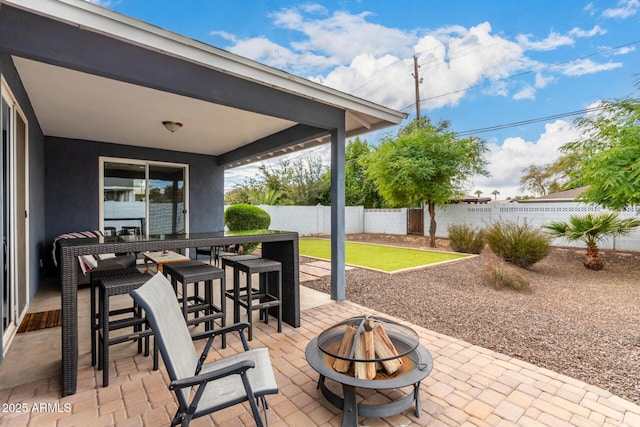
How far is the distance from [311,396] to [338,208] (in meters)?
2.80

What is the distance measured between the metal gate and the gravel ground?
7.15 meters

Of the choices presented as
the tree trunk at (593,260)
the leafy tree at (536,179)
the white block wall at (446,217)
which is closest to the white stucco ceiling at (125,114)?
the white block wall at (446,217)

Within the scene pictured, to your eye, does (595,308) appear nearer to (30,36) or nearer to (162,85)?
Answer: (162,85)

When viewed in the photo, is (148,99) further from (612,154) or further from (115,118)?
(612,154)

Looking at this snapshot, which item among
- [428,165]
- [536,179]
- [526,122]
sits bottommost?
[428,165]

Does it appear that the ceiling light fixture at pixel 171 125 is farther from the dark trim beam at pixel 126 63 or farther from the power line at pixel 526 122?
the power line at pixel 526 122

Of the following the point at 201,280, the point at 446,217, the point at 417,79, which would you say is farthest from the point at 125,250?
the point at 417,79

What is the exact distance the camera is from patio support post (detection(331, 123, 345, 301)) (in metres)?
4.61

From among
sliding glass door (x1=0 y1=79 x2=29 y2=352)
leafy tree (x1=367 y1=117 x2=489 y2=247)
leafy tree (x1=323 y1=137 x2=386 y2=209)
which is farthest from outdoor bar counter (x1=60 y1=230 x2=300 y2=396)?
leafy tree (x1=323 y1=137 x2=386 y2=209)

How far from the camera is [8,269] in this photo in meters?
3.14

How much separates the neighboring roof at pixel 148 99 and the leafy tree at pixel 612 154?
5479mm

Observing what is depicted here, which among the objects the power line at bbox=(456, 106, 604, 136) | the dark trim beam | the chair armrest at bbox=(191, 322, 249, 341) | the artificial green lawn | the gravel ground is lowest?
the gravel ground

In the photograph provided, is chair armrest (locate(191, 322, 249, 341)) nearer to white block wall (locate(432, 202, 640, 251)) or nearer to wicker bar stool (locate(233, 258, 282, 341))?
wicker bar stool (locate(233, 258, 282, 341))

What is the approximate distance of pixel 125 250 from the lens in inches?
103
